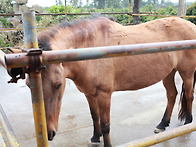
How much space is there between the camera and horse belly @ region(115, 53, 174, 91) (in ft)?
6.99

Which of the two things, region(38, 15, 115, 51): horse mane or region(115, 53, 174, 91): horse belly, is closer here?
region(38, 15, 115, 51): horse mane

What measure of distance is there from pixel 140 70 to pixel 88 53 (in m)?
1.43

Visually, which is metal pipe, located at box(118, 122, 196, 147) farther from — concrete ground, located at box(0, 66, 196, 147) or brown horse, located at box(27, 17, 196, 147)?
concrete ground, located at box(0, 66, 196, 147)

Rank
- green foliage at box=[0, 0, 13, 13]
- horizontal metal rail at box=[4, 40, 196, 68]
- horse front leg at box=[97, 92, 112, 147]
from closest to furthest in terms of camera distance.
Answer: horizontal metal rail at box=[4, 40, 196, 68] < horse front leg at box=[97, 92, 112, 147] < green foliage at box=[0, 0, 13, 13]

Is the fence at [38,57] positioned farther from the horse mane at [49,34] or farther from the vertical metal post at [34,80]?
the horse mane at [49,34]

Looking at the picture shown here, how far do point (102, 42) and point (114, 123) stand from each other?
Answer: 49.6 inches

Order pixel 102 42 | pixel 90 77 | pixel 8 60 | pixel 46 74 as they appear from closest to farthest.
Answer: pixel 8 60 → pixel 46 74 → pixel 90 77 → pixel 102 42

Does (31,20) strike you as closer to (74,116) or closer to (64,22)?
(64,22)

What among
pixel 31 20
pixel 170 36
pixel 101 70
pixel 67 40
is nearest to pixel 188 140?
pixel 170 36

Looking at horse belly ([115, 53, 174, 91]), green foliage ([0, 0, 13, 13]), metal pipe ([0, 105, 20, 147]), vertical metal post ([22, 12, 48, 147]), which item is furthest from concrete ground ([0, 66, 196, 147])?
green foliage ([0, 0, 13, 13])

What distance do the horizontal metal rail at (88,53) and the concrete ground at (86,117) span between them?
167cm

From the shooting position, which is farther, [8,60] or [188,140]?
[188,140]

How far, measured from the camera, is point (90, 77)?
1.90 meters

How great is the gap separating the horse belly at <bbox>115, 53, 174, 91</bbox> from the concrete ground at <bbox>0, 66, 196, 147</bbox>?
720 mm
